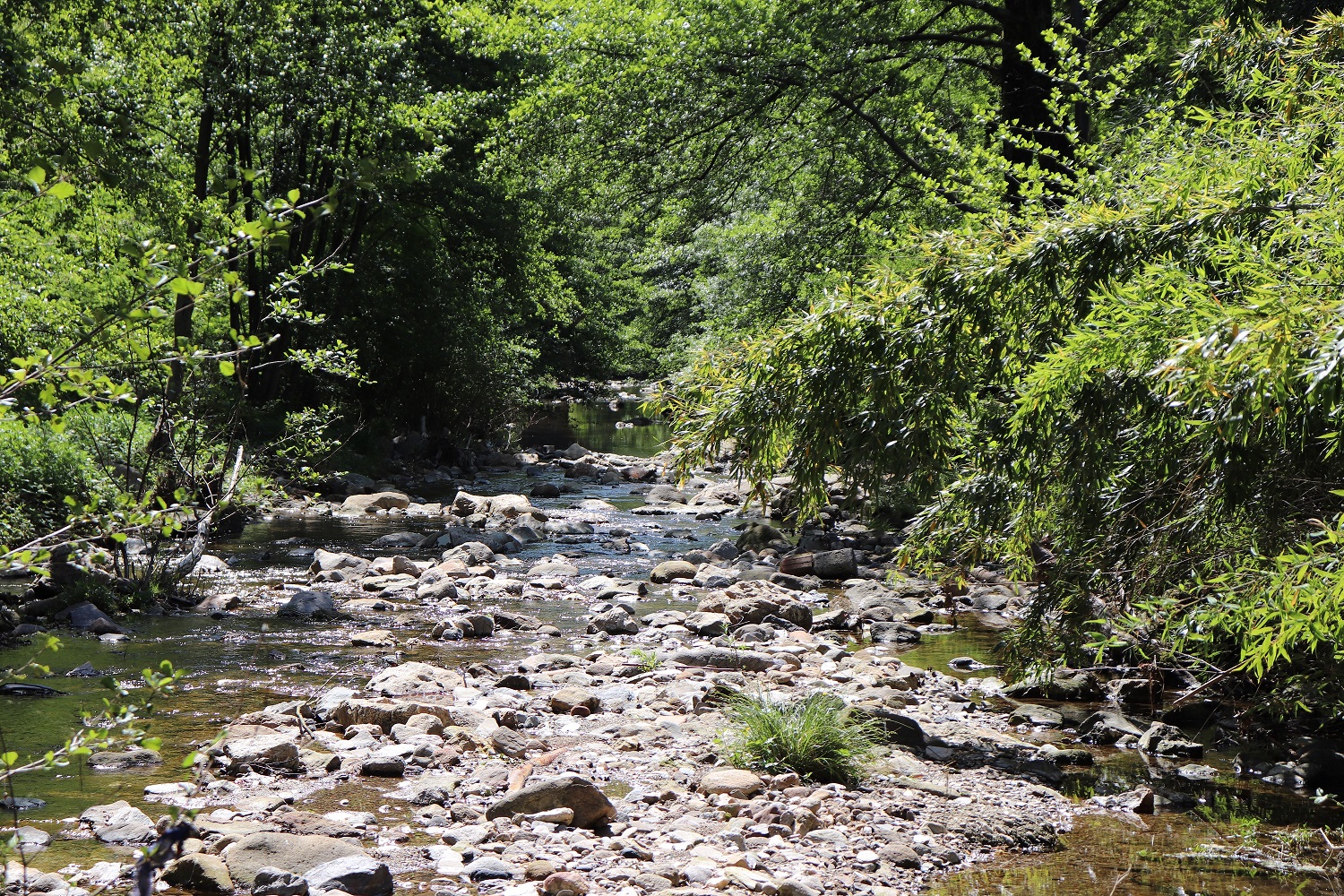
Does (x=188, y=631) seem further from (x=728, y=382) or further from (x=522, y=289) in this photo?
(x=522, y=289)

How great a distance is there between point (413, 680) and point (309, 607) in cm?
339

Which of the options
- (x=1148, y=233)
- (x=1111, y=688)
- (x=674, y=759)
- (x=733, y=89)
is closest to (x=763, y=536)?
(x=733, y=89)

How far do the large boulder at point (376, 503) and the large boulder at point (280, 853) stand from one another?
15.2 metres

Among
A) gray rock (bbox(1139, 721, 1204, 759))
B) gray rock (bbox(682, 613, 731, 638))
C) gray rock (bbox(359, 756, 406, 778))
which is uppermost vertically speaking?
gray rock (bbox(359, 756, 406, 778))

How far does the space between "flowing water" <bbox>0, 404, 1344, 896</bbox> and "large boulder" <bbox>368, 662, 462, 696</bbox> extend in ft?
0.87

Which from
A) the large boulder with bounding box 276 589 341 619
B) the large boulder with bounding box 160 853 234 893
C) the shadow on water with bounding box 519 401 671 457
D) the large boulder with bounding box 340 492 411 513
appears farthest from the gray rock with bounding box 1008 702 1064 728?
the shadow on water with bounding box 519 401 671 457

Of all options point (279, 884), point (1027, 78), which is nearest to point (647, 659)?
point (279, 884)

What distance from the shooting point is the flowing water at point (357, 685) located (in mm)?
5496

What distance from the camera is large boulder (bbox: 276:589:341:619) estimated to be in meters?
11.3

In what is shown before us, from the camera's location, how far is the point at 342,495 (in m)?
21.3

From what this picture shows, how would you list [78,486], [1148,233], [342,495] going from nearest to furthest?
[1148,233]
[78,486]
[342,495]

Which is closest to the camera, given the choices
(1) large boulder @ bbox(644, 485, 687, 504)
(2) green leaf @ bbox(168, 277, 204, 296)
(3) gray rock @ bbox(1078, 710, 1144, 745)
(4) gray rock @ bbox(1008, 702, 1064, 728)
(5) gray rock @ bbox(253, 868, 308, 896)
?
(2) green leaf @ bbox(168, 277, 204, 296)

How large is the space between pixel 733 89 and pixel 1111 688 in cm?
878

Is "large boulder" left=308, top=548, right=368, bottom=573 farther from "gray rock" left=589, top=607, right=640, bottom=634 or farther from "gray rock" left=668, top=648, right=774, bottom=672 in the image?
"gray rock" left=668, top=648, right=774, bottom=672
